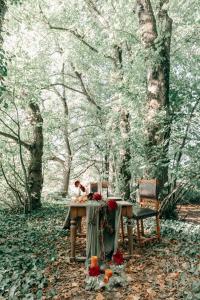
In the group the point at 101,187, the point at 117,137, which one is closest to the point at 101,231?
the point at 101,187

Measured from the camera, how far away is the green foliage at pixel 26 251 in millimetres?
4642

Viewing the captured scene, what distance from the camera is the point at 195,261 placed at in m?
5.68

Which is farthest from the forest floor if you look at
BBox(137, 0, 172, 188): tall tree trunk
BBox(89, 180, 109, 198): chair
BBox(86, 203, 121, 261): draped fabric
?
BBox(137, 0, 172, 188): tall tree trunk

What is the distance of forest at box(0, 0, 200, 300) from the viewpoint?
16.8 ft

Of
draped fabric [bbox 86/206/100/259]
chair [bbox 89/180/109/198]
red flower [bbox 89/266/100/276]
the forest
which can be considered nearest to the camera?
red flower [bbox 89/266/100/276]

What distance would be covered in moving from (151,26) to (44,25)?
6.80 metres

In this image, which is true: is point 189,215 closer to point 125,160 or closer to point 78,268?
point 125,160

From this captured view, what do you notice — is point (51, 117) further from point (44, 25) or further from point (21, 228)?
point (21, 228)

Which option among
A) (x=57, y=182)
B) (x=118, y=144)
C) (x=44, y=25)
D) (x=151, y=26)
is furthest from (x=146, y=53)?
(x=57, y=182)

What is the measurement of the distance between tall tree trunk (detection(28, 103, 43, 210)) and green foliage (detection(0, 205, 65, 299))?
106cm

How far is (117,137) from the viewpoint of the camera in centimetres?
1284

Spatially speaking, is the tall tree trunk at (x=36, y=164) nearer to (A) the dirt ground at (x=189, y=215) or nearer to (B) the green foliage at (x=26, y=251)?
(B) the green foliage at (x=26, y=251)

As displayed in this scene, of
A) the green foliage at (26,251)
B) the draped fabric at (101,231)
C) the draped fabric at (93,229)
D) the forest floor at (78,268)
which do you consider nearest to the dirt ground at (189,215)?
the forest floor at (78,268)

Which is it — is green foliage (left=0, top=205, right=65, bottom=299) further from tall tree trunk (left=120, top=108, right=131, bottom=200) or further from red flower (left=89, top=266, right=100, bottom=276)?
tall tree trunk (left=120, top=108, right=131, bottom=200)
